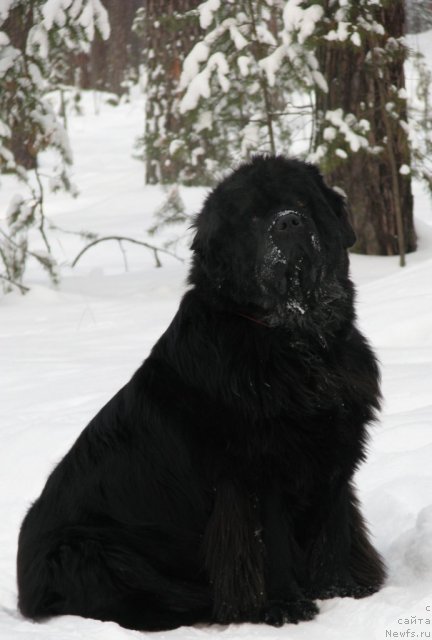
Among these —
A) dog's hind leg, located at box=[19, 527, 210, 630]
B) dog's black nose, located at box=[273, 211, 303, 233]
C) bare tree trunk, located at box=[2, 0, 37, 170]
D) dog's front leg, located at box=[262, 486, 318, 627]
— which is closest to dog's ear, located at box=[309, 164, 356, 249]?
dog's black nose, located at box=[273, 211, 303, 233]

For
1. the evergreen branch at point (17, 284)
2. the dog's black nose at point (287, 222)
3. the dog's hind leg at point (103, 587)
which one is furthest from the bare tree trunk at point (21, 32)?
the dog's hind leg at point (103, 587)

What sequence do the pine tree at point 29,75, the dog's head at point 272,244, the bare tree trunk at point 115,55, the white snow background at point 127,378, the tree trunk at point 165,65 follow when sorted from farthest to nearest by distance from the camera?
the bare tree trunk at point 115,55 < the tree trunk at point 165,65 < the pine tree at point 29,75 < the dog's head at point 272,244 < the white snow background at point 127,378

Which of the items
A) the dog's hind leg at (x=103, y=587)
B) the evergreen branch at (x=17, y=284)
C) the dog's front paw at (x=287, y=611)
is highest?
the dog's hind leg at (x=103, y=587)

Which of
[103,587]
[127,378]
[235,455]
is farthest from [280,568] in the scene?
[127,378]

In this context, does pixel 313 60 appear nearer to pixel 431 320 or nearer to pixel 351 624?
pixel 431 320

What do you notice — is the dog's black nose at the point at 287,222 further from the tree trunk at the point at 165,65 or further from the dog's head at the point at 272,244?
the tree trunk at the point at 165,65

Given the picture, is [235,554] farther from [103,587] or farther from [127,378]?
[127,378]

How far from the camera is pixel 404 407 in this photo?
17.0 feet

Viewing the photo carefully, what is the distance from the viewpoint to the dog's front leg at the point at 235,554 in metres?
3.26

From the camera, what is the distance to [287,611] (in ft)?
10.7

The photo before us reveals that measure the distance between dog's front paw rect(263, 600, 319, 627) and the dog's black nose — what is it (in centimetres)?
128

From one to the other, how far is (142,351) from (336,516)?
3.97m

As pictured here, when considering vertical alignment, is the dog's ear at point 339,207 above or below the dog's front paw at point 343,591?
above

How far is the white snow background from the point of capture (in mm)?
3113
